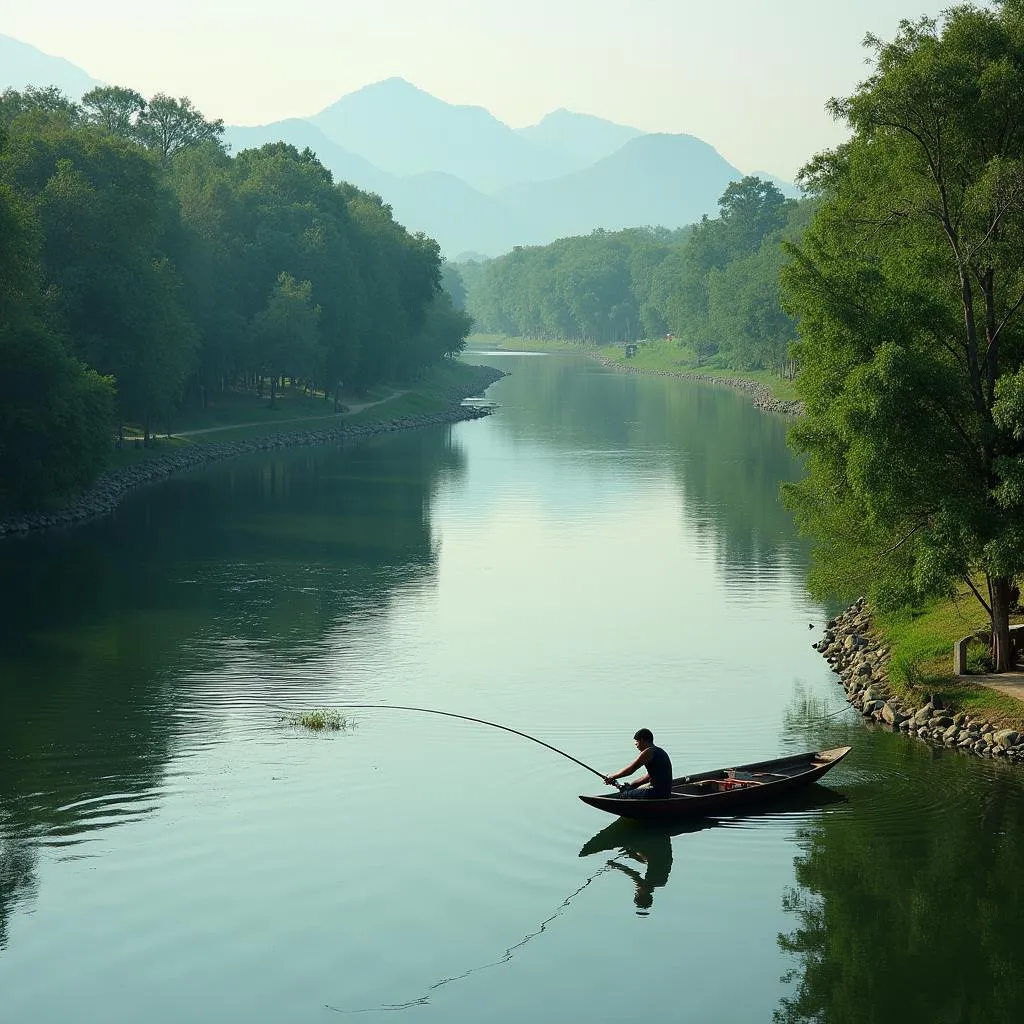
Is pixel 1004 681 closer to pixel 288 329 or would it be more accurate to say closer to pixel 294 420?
pixel 288 329

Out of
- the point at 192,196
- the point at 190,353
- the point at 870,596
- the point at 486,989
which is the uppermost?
the point at 192,196

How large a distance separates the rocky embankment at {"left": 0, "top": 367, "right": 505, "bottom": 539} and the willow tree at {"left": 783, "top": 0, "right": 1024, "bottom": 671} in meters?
42.2

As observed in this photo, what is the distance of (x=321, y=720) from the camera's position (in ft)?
121

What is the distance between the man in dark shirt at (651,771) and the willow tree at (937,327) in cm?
885

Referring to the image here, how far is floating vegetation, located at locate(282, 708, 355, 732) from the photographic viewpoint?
3666 centimetres

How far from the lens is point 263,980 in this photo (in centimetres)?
2327

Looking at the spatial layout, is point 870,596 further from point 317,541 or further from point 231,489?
point 231,489

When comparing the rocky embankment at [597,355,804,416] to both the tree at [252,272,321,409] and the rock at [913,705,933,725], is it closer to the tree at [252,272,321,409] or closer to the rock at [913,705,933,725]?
the tree at [252,272,321,409]

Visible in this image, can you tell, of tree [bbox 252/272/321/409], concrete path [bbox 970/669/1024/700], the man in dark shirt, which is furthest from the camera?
tree [bbox 252/272/321/409]

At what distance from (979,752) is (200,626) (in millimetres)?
25557

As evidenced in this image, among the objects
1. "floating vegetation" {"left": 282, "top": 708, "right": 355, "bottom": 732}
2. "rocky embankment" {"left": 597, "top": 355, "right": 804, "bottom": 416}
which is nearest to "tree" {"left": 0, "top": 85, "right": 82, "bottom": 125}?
"floating vegetation" {"left": 282, "top": 708, "right": 355, "bottom": 732}

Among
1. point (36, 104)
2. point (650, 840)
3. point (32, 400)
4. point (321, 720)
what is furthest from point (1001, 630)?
point (36, 104)

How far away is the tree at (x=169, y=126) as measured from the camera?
440ft

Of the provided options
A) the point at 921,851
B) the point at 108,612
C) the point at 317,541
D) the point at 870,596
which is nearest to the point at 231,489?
the point at 317,541
